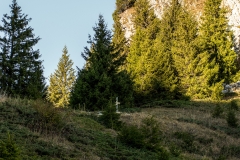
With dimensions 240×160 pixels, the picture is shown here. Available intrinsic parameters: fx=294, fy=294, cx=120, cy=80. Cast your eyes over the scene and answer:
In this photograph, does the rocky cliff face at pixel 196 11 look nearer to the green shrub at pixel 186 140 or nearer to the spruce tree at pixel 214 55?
the spruce tree at pixel 214 55

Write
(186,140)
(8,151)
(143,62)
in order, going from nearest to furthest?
1. (8,151)
2. (186,140)
3. (143,62)

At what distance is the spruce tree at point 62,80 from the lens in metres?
50.7

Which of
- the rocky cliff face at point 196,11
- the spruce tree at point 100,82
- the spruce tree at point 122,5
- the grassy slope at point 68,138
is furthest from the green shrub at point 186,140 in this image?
the spruce tree at point 122,5

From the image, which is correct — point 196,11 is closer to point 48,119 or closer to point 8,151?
point 48,119

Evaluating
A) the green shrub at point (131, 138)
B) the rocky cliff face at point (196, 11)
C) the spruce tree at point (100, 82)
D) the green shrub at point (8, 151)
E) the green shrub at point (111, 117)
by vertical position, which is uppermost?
the rocky cliff face at point (196, 11)

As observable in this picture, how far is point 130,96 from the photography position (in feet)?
71.7

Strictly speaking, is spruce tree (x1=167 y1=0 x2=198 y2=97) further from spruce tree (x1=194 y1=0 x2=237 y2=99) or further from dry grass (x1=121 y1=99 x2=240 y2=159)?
dry grass (x1=121 y1=99 x2=240 y2=159)

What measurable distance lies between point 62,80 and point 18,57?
2949cm

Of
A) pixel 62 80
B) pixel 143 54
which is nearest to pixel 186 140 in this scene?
pixel 143 54

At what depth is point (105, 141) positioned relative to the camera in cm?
925

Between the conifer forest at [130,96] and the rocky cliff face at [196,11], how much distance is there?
1.33 m

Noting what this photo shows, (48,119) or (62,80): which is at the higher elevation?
(62,80)

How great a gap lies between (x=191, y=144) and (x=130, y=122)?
290cm

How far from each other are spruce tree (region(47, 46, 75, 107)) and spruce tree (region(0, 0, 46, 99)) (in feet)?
84.3
